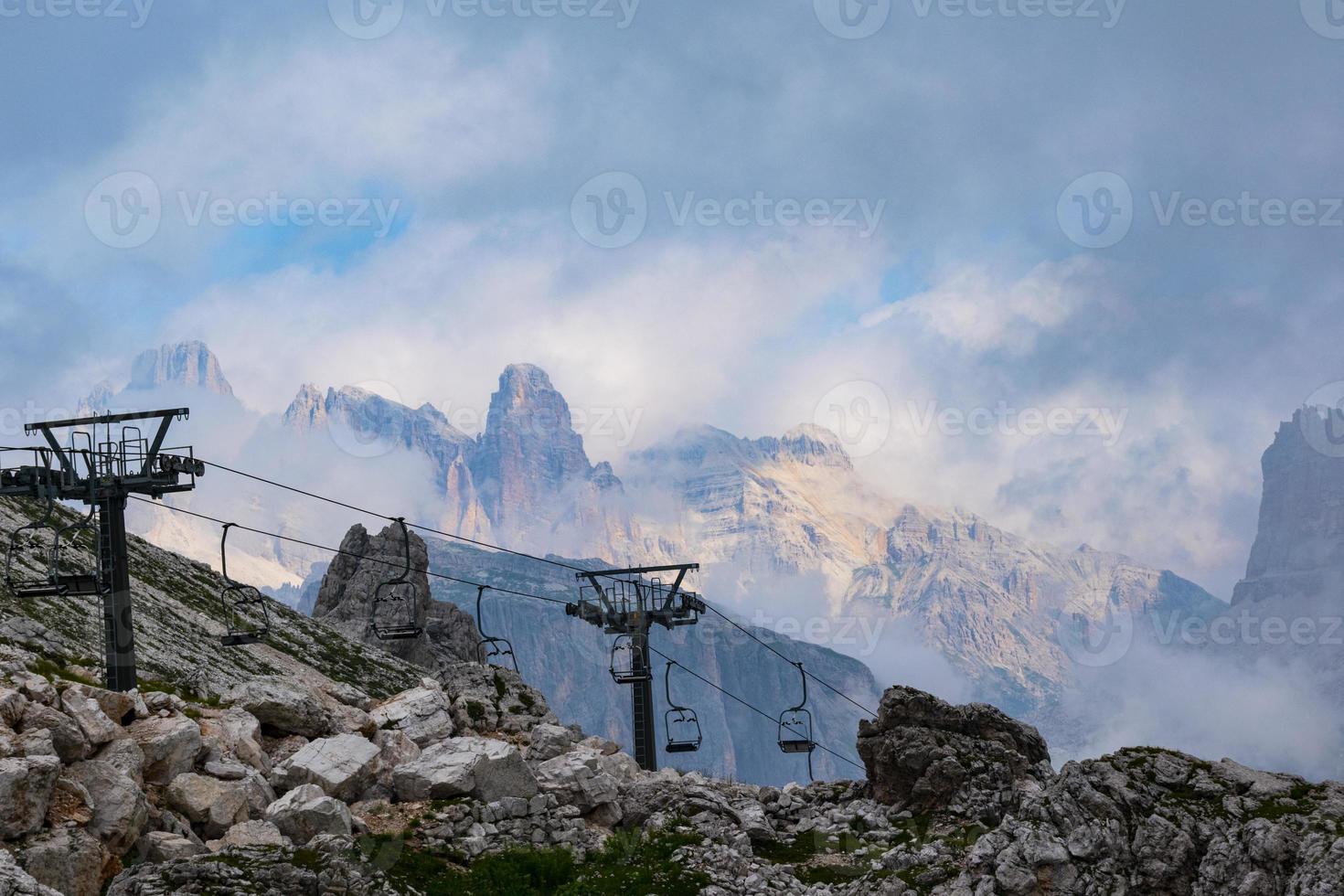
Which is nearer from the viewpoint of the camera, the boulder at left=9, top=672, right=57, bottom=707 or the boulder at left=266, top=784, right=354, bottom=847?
the boulder at left=9, top=672, right=57, bottom=707

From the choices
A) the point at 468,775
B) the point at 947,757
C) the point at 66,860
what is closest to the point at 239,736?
the point at 468,775

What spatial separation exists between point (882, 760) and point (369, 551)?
83.8 m

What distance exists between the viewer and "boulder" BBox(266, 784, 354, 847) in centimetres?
3169

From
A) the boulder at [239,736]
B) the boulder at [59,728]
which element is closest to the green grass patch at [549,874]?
the boulder at [239,736]

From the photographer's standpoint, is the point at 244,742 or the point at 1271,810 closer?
the point at 1271,810

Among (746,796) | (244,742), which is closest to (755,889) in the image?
(746,796)

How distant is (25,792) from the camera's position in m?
27.3

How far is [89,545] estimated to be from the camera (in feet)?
323

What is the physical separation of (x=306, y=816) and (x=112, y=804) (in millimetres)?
4418

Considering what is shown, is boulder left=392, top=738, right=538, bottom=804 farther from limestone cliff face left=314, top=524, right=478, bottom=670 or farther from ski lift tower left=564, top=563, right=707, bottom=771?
limestone cliff face left=314, top=524, right=478, bottom=670

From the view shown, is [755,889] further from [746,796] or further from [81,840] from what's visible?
[81,840]

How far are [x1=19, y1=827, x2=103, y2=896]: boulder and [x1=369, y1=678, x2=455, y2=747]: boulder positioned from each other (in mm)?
12280

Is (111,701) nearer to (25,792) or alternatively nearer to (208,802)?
(208,802)

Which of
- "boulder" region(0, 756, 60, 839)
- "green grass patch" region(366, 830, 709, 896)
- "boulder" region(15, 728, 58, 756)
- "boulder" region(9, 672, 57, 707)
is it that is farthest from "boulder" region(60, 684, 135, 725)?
"green grass patch" region(366, 830, 709, 896)
